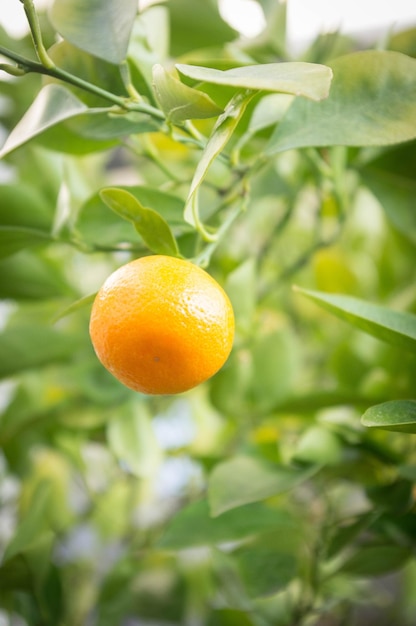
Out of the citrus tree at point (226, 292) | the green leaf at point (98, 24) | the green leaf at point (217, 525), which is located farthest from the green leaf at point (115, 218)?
the green leaf at point (217, 525)

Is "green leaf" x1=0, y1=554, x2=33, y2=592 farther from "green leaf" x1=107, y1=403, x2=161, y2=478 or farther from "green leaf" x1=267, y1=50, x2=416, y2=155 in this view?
"green leaf" x1=267, y1=50, x2=416, y2=155

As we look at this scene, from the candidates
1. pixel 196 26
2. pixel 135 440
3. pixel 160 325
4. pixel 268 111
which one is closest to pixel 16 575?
pixel 135 440

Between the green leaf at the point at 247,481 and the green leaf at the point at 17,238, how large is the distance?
30 cm

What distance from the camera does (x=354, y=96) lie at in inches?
17.4

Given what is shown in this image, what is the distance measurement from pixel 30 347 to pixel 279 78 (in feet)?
1.78

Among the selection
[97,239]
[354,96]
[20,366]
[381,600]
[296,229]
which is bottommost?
[381,600]

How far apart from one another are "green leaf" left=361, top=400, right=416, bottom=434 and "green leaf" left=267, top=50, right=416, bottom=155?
0.19 m

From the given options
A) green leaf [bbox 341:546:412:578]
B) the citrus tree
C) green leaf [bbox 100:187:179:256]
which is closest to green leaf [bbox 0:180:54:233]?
the citrus tree

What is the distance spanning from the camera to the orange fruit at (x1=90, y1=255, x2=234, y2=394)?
37 cm

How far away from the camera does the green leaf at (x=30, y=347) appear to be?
733mm

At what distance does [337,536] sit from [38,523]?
1.19 ft

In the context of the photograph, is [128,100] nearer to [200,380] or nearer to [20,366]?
[200,380]

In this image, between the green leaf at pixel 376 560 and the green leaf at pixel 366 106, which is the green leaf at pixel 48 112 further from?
the green leaf at pixel 376 560

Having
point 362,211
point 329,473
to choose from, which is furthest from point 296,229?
point 329,473
